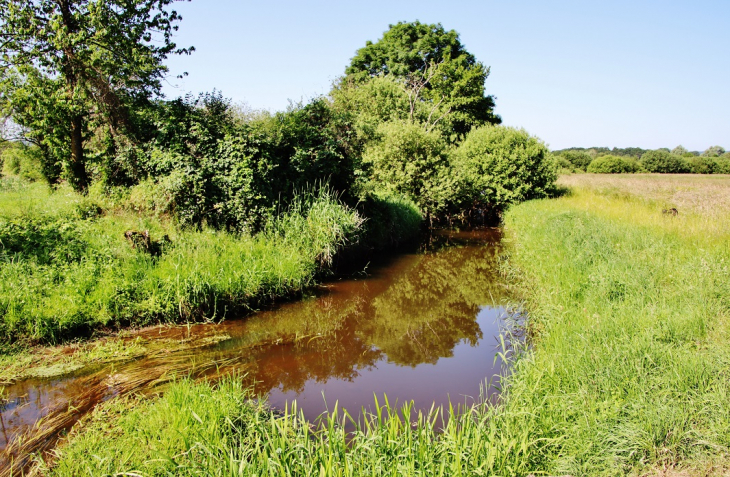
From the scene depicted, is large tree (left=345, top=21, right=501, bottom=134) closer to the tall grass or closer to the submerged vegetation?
the submerged vegetation

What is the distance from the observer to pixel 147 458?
3574 millimetres

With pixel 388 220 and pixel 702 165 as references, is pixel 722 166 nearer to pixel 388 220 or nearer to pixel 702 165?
pixel 702 165

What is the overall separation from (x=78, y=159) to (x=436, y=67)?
25.2 m

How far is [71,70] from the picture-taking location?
11.2 m

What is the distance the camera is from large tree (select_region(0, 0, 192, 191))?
35.2 ft

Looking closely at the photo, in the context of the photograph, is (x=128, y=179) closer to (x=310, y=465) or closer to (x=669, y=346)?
(x=310, y=465)

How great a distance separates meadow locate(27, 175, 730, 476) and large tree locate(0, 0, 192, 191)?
9.13 meters

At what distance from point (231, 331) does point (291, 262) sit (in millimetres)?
2287

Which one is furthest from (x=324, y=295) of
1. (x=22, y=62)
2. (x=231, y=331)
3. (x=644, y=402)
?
(x=22, y=62)

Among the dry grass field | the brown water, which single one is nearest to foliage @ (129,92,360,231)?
the brown water

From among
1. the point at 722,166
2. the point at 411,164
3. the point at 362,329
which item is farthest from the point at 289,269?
the point at 722,166

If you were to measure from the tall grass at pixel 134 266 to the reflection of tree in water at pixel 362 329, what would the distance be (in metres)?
0.86

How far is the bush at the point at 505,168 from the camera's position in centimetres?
1966

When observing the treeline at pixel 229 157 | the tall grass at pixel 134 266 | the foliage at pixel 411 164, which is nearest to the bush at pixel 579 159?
the foliage at pixel 411 164
